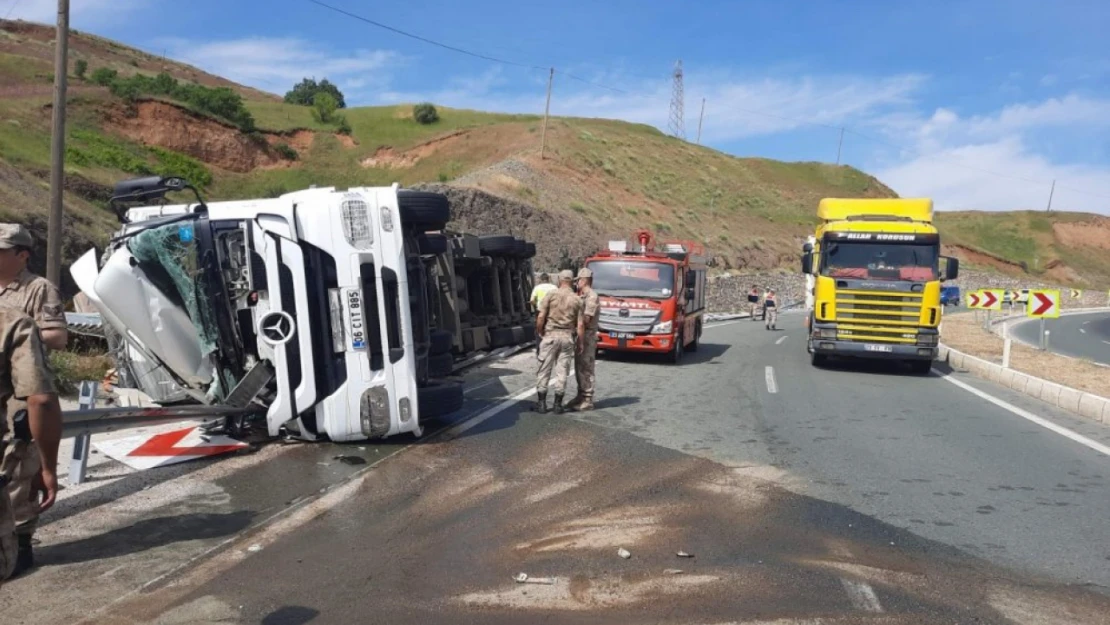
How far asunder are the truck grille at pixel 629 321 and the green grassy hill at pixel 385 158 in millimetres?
12561

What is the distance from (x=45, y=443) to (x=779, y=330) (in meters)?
28.8

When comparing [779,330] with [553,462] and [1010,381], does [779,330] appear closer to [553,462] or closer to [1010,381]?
[1010,381]

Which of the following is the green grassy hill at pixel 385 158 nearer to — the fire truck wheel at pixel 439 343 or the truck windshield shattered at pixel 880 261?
the fire truck wheel at pixel 439 343

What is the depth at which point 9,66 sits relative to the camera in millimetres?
53938

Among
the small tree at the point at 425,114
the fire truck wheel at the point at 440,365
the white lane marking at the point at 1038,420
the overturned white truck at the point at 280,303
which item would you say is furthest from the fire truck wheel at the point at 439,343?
the small tree at the point at 425,114

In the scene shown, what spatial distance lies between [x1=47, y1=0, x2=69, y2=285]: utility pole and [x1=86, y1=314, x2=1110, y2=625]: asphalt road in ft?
21.5

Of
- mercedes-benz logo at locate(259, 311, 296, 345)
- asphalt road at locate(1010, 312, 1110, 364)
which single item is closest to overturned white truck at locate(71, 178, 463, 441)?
mercedes-benz logo at locate(259, 311, 296, 345)

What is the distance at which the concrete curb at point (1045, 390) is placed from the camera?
38.3ft

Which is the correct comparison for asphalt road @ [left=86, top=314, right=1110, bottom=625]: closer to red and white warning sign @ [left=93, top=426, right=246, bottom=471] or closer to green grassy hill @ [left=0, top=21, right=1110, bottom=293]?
red and white warning sign @ [left=93, top=426, right=246, bottom=471]

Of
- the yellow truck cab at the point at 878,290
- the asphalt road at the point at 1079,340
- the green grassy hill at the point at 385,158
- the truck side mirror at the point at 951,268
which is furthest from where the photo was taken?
the green grassy hill at the point at 385,158

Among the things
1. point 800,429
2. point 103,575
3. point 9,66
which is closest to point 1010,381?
point 800,429

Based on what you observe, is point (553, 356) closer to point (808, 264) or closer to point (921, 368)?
point (808, 264)

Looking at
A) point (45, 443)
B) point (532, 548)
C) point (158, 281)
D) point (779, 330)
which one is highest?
point (158, 281)

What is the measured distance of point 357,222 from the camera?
7488 millimetres
